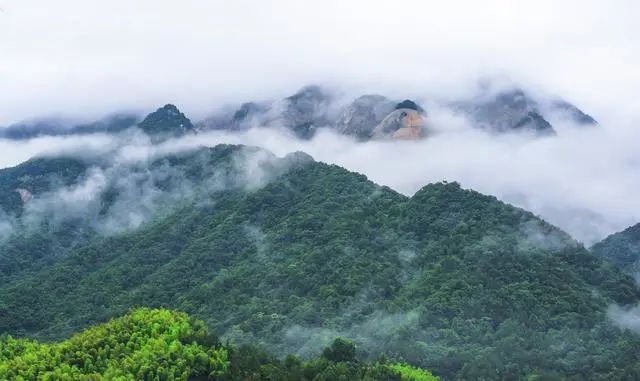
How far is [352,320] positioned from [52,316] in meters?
27.9

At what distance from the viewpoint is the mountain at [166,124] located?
412ft

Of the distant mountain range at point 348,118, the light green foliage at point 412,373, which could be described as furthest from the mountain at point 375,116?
the light green foliage at point 412,373

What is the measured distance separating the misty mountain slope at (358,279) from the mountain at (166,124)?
31.4 meters

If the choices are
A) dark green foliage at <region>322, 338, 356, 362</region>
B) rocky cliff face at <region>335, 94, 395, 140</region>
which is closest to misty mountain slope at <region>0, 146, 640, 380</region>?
dark green foliage at <region>322, 338, 356, 362</region>

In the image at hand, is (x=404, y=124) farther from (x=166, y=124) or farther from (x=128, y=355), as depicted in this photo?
(x=128, y=355)

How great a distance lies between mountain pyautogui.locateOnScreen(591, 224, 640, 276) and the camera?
91.6m

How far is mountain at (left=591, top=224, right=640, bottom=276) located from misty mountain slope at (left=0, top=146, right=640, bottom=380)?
2342 centimetres

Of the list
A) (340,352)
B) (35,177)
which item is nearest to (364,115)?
(35,177)

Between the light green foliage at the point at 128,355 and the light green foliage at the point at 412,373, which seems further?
the light green foliage at the point at 412,373

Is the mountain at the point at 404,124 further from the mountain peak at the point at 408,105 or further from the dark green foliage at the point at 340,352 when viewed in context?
the dark green foliage at the point at 340,352

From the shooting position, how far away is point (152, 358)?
3102cm

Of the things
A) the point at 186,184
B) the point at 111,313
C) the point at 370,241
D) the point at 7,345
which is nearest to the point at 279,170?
the point at 186,184

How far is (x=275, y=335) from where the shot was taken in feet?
191

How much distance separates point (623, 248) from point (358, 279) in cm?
4442
